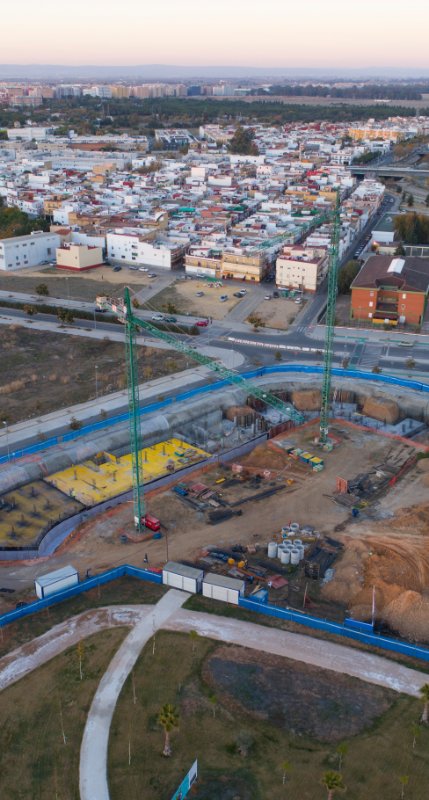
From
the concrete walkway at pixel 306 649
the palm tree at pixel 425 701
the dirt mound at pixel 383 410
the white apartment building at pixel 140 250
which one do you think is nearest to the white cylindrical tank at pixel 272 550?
the concrete walkway at pixel 306 649

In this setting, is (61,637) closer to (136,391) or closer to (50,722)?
(50,722)

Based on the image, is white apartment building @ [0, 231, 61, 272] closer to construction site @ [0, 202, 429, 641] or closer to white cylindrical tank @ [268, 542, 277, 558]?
construction site @ [0, 202, 429, 641]

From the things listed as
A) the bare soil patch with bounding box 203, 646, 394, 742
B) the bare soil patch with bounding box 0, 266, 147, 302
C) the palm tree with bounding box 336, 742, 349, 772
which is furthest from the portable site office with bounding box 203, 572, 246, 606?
the bare soil patch with bounding box 0, 266, 147, 302

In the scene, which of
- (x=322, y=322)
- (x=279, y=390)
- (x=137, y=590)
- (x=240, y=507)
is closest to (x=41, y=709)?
(x=137, y=590)

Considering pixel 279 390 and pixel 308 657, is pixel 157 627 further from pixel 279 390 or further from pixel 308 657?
pixel 279 390

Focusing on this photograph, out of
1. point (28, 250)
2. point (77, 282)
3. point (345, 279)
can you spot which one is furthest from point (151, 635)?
point (28, 250)

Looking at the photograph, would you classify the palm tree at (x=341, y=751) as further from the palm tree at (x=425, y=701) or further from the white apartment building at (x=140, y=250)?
the white apartment building at (x=140, y=250)
